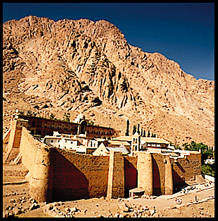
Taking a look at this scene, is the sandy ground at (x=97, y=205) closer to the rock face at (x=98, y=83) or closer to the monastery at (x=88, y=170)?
the monastery at (x=88, y=170)

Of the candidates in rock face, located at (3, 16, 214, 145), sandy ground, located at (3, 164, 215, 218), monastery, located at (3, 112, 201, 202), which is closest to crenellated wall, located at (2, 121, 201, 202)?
monastery, located at (3, 112, 201, 202)

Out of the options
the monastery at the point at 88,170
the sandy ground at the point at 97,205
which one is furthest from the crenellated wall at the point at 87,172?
the sandy ground at the point at 97,205

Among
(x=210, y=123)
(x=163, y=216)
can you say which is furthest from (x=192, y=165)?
(x=210, y=123)

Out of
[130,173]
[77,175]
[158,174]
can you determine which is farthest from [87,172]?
[158,174]

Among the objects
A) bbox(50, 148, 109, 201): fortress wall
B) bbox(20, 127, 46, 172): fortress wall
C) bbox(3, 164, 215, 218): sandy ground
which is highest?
bbox(20, 127, 46, 172): fortress wall

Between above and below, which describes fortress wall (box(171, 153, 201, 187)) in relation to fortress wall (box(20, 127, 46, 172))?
below

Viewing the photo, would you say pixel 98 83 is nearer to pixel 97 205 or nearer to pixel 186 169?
pixel 186 169

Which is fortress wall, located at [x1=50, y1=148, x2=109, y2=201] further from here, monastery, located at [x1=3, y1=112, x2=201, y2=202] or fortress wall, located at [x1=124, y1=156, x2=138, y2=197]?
fortress wall, located at [x1=124, y1=156, x2=138, y2=197]
